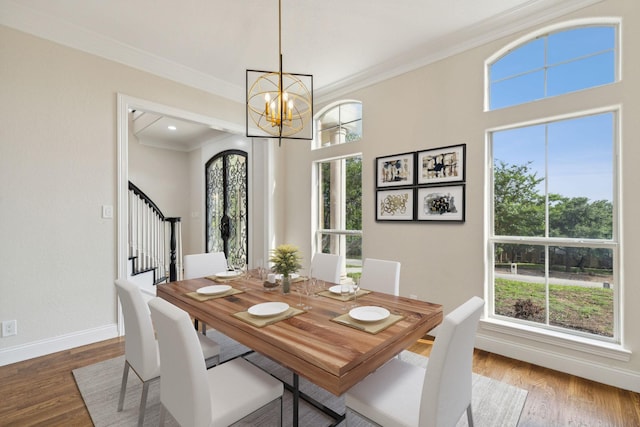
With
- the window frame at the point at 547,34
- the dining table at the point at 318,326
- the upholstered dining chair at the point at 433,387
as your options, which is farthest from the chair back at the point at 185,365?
the window frame at the point at 547,34

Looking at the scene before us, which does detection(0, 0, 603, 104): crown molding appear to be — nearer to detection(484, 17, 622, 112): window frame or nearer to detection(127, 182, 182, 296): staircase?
detection(484, 17, 622, 112): window frame

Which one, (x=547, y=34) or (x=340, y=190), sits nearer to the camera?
(x=547, y=34)

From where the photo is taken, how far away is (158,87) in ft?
11.1

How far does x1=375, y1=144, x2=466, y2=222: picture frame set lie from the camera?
2945 mm

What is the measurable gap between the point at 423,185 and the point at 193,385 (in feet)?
9.08

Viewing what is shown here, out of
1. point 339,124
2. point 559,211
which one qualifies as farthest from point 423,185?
point 339,124

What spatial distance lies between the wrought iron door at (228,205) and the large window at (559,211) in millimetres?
3984

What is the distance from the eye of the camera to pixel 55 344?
107 inches

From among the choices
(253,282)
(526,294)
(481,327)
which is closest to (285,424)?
(253,282)

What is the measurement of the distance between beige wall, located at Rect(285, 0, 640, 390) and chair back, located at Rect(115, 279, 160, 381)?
2521mm

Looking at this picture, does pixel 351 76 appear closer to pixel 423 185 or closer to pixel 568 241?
pixel 423 185

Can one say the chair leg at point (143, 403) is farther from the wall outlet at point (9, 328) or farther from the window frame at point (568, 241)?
the window frame at point (568, 241)


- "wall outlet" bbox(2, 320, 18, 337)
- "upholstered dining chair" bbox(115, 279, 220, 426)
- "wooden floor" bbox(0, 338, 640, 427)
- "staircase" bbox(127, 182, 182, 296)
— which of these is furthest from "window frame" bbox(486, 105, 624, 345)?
"staircase" bbox(127, 182, 182, 296)

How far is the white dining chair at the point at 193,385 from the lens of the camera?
1178 mm
